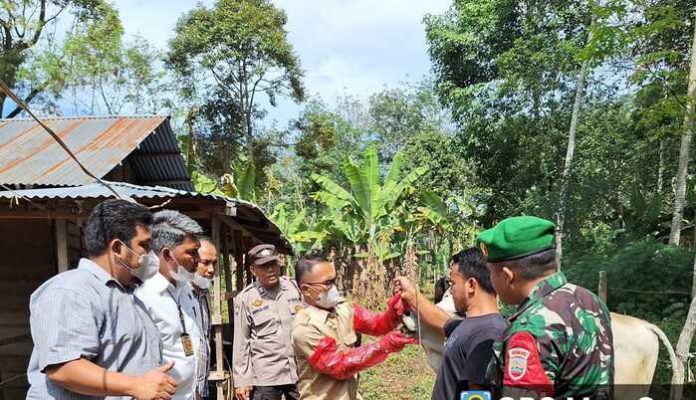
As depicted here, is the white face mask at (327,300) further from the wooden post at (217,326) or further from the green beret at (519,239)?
the wooden post at (217,326)

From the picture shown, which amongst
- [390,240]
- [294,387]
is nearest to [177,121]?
[390,240]

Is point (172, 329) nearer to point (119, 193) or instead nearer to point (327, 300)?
point (327, 300)

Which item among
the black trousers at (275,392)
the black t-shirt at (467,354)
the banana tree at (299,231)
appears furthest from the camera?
the banana tree at (299,231)

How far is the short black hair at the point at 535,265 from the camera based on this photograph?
192 cm

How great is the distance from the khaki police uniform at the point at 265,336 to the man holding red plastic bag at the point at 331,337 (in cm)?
134

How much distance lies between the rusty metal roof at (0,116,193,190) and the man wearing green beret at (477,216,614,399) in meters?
6.88

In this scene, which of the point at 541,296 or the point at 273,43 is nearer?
the point at 541,296

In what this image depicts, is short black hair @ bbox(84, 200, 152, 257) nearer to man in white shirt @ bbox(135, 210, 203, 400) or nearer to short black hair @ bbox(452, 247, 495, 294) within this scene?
man in white shirt @ bbox(135, 210, 203, 400)

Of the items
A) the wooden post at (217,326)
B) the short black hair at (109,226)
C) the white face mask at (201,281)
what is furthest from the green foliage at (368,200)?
the short black hair at (109,226)

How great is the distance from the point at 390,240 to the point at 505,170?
3.74 metres

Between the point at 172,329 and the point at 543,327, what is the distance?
5.35ft

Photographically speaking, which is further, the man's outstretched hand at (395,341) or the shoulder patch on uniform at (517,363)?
the man's outstretched hand at (395,341)

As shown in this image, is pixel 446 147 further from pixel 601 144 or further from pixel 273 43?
pixel 273 43

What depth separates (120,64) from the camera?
76.8 ft
